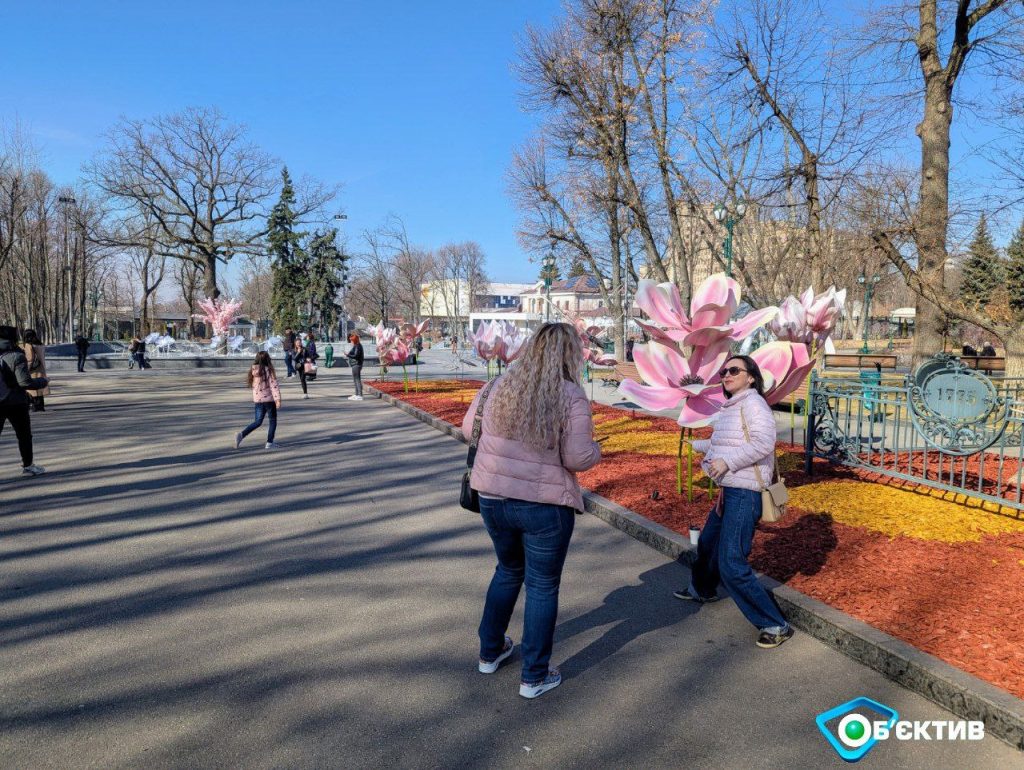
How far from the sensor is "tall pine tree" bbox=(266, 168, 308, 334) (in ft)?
185

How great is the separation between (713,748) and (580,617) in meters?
1.45

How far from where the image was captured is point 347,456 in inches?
392

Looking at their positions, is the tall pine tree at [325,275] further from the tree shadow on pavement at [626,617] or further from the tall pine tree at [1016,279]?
the tree shadow on pavement at [626,617]

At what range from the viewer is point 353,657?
12.0 feet

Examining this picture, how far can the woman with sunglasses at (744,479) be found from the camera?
377 centimetres

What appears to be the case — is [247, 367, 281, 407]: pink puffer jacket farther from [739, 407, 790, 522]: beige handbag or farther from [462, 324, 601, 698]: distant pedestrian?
[739, 407, 790, 522]: beige handbag

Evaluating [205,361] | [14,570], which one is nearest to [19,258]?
[205,361]

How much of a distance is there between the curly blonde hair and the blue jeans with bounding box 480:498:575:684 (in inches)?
12.8

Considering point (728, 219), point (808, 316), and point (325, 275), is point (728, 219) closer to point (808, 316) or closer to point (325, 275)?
point (808, 316)

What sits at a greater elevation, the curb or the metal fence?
the metal fence

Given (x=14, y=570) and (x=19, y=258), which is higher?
(x=19, y=258)

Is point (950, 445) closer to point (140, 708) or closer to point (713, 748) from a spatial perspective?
point (713, 748)

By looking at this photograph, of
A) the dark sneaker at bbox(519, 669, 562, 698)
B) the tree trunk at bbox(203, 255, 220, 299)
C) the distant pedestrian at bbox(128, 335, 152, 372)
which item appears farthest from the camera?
the tree trunk at bbox(203, 255, 220, 299)

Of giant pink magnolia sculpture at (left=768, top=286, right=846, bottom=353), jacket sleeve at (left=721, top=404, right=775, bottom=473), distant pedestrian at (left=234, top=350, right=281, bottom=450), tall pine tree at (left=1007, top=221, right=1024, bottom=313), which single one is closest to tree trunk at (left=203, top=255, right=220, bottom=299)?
distant pedestrian at (left=234, top=350, right=281, bottom=450)
